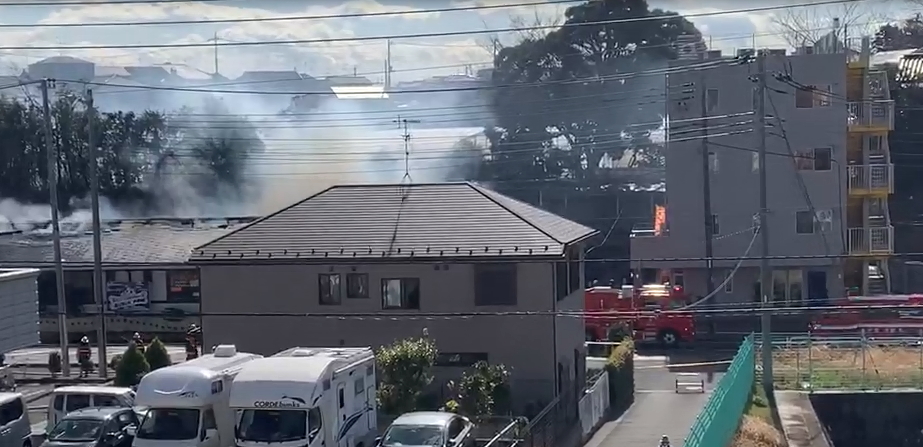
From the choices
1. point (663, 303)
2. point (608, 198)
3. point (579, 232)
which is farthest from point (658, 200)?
point (579, 232)

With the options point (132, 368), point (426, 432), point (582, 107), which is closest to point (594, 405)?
point (426, 432)

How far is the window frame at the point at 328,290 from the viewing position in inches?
802

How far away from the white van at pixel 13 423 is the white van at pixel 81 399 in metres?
1.30

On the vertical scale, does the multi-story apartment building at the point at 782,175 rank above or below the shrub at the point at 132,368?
above

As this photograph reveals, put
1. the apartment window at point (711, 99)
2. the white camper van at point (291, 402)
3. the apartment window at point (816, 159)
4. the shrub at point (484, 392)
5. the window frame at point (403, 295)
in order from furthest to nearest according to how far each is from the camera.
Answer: the apartment window at point (711, 99)
the apartment window at point (816, 159)
the window frame at point (403, 295)
the shrub at point (484, 392)
the white camper van at point (291, 402)

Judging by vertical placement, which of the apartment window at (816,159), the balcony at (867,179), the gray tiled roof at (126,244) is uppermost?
the apartment window at (816,159)

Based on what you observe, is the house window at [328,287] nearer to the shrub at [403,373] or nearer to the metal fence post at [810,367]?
the shrub at [403,373]

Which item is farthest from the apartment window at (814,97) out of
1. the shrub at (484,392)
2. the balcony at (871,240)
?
the shrub at (484,392)

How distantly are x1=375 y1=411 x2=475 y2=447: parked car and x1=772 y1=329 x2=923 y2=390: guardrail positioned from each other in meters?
10.9

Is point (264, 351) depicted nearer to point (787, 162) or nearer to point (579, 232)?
point (579, 232)

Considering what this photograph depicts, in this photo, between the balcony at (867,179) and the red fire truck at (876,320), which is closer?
the red fire truck at (876,320)

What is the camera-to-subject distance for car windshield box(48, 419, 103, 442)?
15992mm

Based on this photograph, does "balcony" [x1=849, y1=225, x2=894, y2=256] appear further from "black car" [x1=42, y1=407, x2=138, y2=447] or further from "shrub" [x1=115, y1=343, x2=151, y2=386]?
"black car" [x1=42, y1=407, x2=138, y2=447]

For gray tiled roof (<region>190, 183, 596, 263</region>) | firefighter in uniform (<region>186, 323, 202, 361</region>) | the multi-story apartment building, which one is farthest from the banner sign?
the multi-story apartment building
